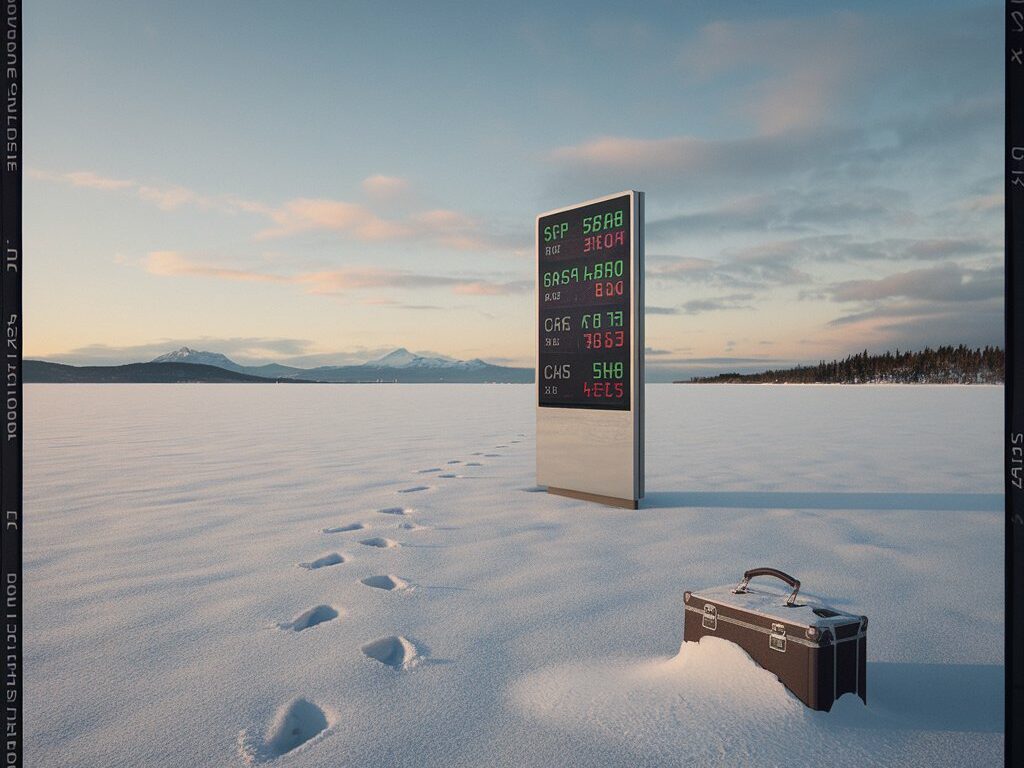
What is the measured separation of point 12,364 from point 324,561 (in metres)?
3.61

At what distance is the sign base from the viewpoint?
7266 millimetres

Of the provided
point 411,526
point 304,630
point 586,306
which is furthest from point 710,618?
point 586,306

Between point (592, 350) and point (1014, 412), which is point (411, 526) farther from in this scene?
point (1014, 412)

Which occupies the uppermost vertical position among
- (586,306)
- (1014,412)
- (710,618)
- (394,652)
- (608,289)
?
(608,289)

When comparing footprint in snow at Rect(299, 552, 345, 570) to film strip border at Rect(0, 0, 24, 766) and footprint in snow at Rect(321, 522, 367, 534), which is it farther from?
film strip border at Rect(0, 0, 24, 766)

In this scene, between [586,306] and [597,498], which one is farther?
[586,306]

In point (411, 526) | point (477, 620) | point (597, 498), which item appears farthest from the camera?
point (597, 498)

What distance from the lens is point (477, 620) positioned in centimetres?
380

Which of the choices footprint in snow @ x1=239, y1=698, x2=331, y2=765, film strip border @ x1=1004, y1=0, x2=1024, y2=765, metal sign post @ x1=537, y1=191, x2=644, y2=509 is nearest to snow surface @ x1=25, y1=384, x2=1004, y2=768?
footprint in snow @ x1=239, y1=698, x2=331, y2=765

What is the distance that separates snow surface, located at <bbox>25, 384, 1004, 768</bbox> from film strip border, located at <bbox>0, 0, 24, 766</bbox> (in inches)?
38.7

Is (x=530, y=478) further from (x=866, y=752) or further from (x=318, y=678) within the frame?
(x=866, y=752)

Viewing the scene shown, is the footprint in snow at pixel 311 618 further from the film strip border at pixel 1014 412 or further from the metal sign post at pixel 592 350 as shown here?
the metal sign post at pixel 592 350

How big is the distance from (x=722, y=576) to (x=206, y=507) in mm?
5194

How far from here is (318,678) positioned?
3057 millimetres
